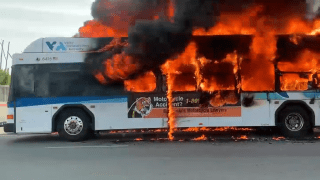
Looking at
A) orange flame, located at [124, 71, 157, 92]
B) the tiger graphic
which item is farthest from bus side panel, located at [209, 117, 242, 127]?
orange flame, located at [124, 71, 157, 92]

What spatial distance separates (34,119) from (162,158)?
186 inches

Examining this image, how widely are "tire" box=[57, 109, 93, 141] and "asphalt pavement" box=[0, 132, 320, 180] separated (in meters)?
0.30

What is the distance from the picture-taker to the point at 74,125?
11.0 meters

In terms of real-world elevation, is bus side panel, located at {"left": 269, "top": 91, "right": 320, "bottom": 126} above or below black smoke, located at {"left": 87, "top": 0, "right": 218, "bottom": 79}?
below

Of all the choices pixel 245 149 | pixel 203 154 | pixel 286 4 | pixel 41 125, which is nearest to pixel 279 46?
pixel 286 4

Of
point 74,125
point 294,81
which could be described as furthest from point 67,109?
point 294,81

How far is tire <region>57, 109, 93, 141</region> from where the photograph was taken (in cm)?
1103

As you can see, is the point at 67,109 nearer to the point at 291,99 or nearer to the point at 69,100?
the point at 69,100

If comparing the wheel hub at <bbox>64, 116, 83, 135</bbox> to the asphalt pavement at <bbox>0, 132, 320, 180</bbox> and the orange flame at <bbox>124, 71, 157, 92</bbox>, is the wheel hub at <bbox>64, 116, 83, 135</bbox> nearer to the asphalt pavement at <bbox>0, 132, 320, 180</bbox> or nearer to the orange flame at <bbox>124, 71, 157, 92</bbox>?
the asphalt pavement at <bbox>0, 132, 320, 180</bbox>

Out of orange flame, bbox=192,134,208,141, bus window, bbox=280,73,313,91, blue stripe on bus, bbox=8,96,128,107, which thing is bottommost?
orange flame, bbox=192,134,208,141

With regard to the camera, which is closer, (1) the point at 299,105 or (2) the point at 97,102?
(2) the point at 97,102

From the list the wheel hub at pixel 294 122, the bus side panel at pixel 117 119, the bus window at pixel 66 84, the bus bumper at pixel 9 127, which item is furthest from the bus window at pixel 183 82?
the bus bumper at pixel 9 127

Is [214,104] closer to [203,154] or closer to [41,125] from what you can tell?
[203,154]

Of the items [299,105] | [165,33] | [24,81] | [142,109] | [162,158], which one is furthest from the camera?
[299,105]
